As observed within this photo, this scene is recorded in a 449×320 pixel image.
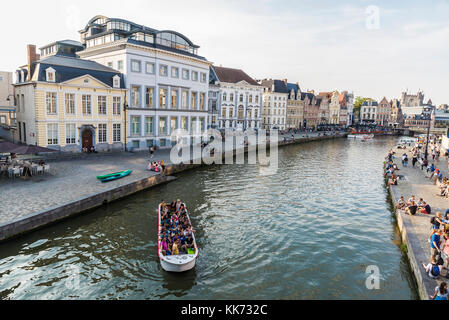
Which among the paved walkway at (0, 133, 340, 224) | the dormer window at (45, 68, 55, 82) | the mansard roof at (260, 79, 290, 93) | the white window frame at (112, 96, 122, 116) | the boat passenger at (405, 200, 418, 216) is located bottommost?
the boat passenger at (405, 200, 418, 216)

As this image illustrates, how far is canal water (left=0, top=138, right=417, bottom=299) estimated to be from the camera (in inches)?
531

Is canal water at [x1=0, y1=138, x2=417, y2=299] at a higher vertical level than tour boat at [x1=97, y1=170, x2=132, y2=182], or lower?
lower

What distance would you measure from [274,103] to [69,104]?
224ft

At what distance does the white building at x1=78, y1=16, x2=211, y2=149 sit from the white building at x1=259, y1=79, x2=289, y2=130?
43.9 metres

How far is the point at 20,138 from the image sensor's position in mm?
40250

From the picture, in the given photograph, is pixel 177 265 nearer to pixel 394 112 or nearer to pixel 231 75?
pixel 231 75

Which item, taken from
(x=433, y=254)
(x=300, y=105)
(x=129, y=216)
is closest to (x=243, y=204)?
(x=129, y=216)

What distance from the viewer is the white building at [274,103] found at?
311ft

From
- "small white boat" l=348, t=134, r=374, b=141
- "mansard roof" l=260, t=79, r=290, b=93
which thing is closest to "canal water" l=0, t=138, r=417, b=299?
"mansard roof" l=260, t=79, r=290, b=93

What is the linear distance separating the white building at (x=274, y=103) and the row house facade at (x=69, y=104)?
5905 cm

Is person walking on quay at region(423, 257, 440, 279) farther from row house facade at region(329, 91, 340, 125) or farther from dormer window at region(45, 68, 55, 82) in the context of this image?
row house facade at region(329, 91, 340, 125)

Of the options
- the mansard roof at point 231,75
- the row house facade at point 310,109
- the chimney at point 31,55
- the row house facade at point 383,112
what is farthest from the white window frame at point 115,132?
the row house facade at point 383,112

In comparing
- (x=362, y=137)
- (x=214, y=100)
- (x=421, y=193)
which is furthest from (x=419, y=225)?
(x=362, y=137)

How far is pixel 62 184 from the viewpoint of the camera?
24688 millimetres
